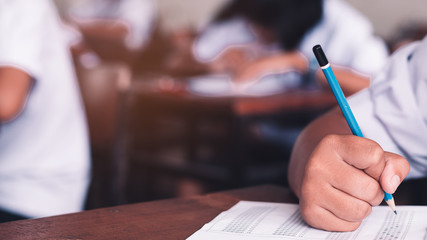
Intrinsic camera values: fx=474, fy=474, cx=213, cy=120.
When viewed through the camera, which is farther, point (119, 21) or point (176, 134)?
point (119, 21)

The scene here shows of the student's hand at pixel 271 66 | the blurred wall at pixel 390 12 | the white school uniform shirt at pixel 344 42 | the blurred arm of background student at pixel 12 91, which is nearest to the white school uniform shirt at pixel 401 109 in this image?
the blurred arm of background student at pixel 12 91

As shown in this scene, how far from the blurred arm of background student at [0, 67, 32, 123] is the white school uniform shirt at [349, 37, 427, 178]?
66 centimetres

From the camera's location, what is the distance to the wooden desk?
50 cm

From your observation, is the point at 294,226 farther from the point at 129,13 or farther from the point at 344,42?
the point at 129,13

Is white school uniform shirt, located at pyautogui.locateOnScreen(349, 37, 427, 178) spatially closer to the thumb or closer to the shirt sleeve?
the thumb

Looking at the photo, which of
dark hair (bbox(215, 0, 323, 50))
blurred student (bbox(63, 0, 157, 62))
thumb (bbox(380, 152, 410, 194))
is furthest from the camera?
blurred student (bbox(63, 0, 157, 62))

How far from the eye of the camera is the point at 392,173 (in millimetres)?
472

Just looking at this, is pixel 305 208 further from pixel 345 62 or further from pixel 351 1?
pixel 351 1

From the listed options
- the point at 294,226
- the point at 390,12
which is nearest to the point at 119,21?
the point at 390,12

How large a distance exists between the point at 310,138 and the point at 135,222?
0.26 meters

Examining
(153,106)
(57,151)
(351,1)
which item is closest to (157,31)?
(351,1)

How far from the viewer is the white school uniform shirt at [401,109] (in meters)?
0.65

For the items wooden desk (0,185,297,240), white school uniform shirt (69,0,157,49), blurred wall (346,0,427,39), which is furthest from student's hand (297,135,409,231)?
white school uniform shirt (69,0,157,49)

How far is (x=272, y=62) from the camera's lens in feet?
7.34
